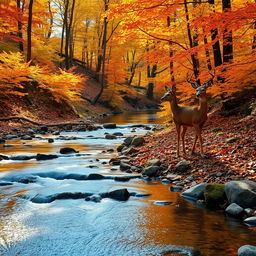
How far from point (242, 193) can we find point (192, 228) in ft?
4.07

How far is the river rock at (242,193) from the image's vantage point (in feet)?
18.3

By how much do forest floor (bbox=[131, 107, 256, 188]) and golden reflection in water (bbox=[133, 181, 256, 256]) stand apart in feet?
4.42

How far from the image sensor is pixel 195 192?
21.1ft

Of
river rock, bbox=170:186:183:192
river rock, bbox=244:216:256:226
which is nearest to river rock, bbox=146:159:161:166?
river rock, bbox=170:186:183:192

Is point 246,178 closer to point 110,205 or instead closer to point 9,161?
point 110,205

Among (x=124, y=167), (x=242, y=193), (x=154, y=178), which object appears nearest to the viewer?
(x=242, y=193)

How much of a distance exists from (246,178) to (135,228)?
109 inches

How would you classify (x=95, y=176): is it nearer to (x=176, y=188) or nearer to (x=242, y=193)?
(x=176, y=188)

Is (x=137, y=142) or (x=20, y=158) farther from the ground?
(x=137, y=142)

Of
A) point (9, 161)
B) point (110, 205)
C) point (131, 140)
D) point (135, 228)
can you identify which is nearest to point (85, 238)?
point (135, 228)

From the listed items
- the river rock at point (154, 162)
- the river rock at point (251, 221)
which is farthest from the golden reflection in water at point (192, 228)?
the river rock at point (154, 162)

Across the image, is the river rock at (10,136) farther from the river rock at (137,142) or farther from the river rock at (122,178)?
the river rock at (122,178)

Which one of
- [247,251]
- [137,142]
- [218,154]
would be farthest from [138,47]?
[247,251]

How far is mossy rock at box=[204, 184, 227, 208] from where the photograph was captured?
19.7 feet
